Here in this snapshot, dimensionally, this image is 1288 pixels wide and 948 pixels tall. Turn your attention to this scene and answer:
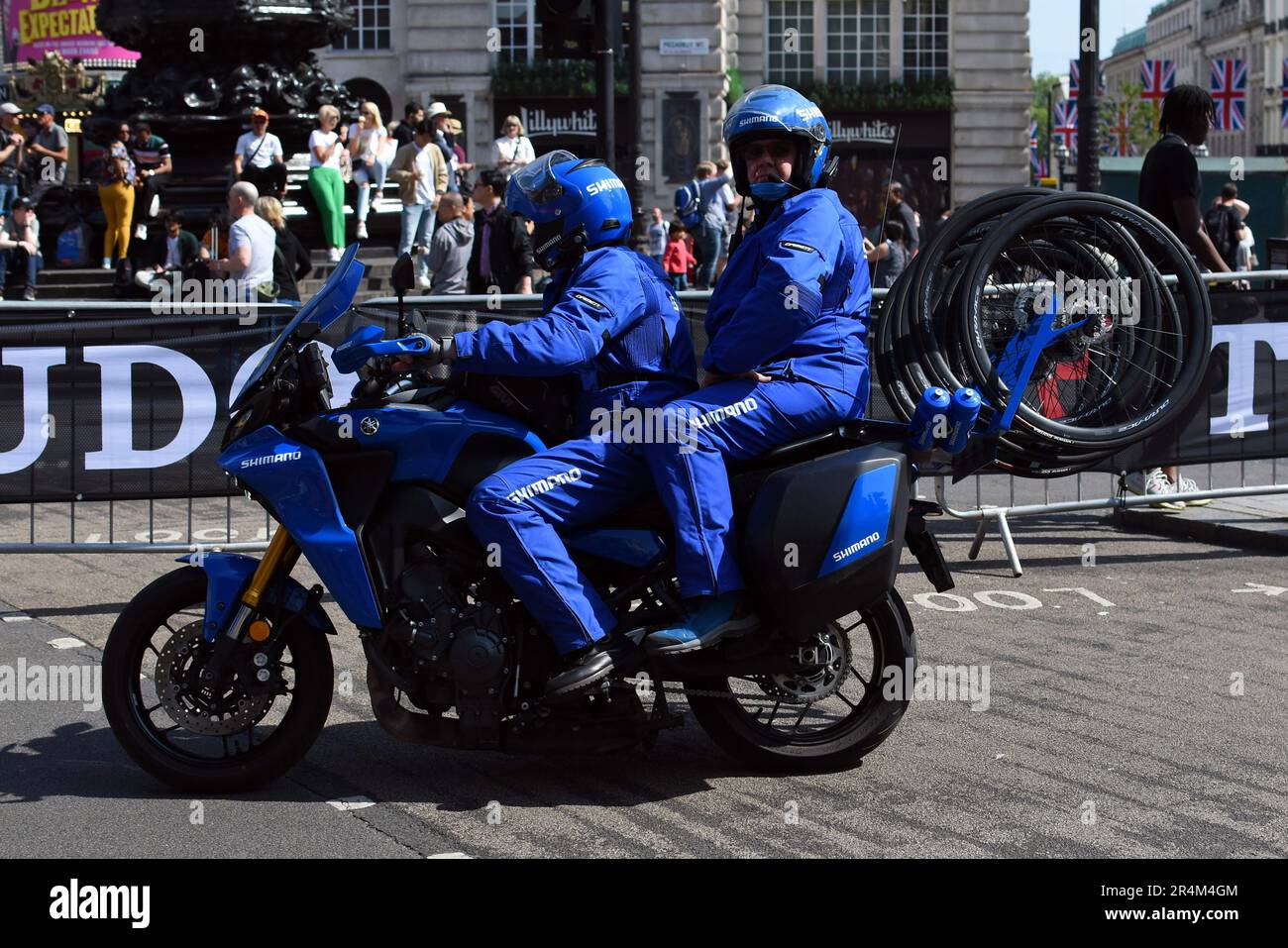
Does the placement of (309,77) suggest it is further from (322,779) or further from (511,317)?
(322,779)

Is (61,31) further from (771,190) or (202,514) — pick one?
(771,190)

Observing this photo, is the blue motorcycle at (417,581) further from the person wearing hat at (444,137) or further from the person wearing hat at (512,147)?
the person wearing hat at (512,147)

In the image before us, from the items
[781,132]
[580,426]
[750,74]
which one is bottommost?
[580,426]

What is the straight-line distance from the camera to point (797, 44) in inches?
1794

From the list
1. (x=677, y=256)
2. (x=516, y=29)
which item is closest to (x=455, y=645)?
(x=677, y=256)

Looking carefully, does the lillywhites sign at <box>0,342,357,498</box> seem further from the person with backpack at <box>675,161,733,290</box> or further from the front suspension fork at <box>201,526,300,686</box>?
the person with backpack at <box>675,161,733,290</box>

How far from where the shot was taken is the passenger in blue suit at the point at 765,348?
16.3 feet

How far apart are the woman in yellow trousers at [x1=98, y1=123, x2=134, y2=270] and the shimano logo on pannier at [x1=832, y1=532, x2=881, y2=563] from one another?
13.9 metres

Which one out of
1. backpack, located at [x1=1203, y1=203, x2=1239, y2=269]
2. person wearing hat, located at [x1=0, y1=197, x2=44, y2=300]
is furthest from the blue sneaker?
backpack, located at [x1=1203, y1=203, x2=1239, y2=269]

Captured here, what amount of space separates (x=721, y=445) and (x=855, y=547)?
0.46 meters

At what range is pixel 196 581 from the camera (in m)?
5.08

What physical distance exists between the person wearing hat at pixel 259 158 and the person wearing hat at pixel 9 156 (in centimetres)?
350

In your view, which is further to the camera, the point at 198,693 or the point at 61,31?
the point at 61,31

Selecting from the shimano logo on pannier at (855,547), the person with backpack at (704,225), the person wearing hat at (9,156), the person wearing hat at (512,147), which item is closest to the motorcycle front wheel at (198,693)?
the shimano logo on pannier at (855,547)
